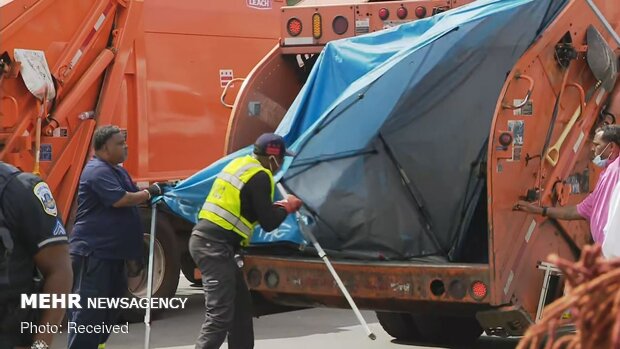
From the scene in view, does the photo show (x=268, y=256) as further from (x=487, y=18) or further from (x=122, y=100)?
(x=122, y=100)

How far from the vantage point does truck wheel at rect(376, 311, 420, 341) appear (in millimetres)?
8258

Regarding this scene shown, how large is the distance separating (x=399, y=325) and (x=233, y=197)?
2267mm

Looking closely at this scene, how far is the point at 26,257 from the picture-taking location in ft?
12.5

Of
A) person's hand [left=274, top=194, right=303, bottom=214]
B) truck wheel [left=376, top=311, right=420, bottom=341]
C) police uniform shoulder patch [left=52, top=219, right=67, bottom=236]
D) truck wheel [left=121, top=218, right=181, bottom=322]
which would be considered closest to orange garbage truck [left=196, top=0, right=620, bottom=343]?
person's hand [left=274, top=194, right=303, bottom=214]

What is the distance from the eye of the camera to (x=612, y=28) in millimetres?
6922

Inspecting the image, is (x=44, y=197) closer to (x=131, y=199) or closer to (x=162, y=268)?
(x=131, y=199)

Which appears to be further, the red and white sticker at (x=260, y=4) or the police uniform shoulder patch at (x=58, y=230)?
the red and white sticker at (x=260, y=4)

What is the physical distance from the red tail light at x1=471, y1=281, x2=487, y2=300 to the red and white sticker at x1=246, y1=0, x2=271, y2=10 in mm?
5720

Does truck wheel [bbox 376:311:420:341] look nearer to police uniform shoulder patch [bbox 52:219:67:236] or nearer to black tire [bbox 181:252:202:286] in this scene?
black tire [bbox 181:252:202:286]

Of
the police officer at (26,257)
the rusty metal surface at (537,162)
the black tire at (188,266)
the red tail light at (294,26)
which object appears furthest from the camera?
the black tire at (188,266)

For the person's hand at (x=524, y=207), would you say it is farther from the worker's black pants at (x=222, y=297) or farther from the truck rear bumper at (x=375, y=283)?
the worker's black pants at (x=222, y=297)

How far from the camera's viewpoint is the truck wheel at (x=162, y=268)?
9492 mm

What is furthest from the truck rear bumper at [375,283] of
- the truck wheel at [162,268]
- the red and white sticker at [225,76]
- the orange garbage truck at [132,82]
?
the red and white sticker at [225,76]

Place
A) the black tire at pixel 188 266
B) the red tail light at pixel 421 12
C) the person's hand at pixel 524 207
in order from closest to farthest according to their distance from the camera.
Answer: the person's hand at pixel 524 207
the red tail light at pixel 421 12
the black tire at pixel 188 266
